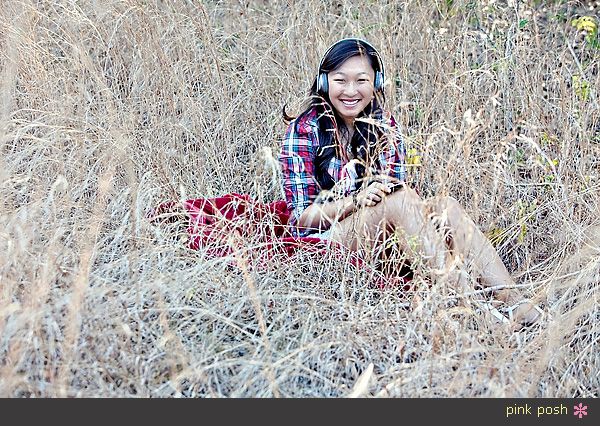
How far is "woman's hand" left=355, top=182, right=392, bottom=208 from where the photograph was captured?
2.60m

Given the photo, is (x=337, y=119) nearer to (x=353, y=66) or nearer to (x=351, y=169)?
(x=353, y=66)

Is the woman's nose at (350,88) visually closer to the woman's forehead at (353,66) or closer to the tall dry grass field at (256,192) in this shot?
the woman's forehead at (353,66)

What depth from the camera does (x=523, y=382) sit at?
2.16m

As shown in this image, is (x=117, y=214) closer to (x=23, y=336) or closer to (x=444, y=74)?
(x=23, y=336)

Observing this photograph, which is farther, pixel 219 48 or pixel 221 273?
pixel 219 48

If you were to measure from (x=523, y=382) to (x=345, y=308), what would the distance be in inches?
23.2

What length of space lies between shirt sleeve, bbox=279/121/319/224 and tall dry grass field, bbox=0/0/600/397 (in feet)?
0.27

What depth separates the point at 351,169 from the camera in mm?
2699

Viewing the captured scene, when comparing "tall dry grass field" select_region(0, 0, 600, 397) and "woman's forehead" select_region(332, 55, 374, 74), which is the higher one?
"woman's forehead" select_region(332, 55, 374, 74)

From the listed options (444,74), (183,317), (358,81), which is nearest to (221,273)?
(183,317)
